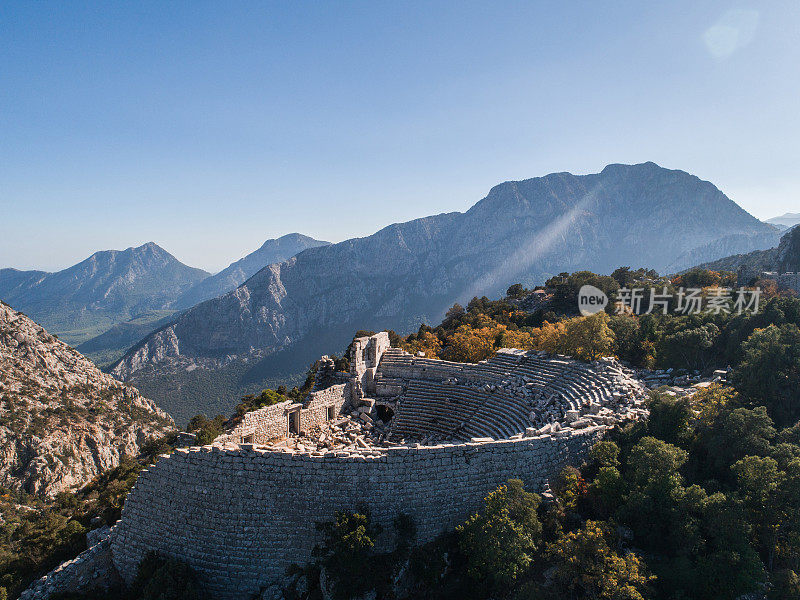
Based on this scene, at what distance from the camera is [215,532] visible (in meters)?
12.6

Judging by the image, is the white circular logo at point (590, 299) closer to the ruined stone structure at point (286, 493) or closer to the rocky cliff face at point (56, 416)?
the ruined stone structure at point (286, 493)

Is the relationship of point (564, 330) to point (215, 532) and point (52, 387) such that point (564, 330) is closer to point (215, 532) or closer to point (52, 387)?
point (215, 532)

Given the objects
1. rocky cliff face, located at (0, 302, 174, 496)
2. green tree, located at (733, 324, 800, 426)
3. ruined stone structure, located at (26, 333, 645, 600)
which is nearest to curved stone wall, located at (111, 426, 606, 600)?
ruined stone structure, located at (26, 333, 645, 600)

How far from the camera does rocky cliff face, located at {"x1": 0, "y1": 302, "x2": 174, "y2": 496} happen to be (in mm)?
45344

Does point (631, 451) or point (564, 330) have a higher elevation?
point (564, 330)

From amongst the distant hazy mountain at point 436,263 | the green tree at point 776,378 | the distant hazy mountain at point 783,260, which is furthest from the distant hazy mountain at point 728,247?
the green tree at point 776,378

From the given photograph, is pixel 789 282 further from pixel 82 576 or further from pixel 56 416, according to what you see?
pixel 56 416

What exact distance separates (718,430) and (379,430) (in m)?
15.6

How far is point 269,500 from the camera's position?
12.4m

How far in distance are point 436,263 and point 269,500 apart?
167125mm

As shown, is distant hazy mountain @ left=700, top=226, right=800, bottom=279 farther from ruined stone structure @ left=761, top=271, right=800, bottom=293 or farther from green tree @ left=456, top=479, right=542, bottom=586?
green tree @ left=456, top=479, right=542, bottom=586

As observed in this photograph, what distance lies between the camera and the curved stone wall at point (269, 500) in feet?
40.8

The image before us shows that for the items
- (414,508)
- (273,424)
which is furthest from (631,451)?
(273,424)

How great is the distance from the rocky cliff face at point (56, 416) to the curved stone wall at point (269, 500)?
4425cm
